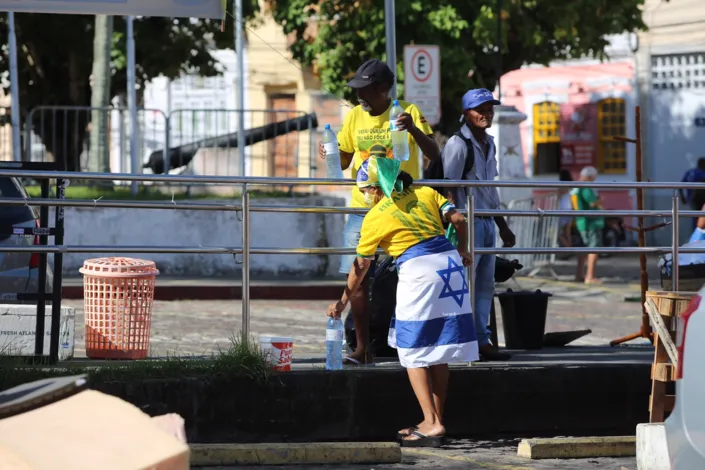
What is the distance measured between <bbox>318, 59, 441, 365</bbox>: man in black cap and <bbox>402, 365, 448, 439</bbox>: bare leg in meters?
0.85

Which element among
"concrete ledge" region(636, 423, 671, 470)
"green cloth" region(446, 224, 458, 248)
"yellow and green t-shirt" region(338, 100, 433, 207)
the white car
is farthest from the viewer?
"yellow and green t-shirt" region(338, 100, 433, 207)

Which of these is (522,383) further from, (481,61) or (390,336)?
(481,61)

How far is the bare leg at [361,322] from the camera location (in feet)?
27.3

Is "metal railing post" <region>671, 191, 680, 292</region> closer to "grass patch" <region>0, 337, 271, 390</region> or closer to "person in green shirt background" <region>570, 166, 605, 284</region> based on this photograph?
"grass patch" <region>0, 337, 271, 390</region>

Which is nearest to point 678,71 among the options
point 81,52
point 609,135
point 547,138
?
point 609,135

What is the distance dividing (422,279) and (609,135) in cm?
2752

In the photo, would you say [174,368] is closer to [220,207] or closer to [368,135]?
[220,207]

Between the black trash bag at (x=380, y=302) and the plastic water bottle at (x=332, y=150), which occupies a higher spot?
the plastic water bottle at (x=332, y=150)

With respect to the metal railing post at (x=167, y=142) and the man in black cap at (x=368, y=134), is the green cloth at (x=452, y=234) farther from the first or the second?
the metal railing post at (x=167, y=142)

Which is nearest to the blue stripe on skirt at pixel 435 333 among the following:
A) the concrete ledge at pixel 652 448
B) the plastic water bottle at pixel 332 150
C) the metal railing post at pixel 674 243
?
the concrete ledge at pixel 652 448

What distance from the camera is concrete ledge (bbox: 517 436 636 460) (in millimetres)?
7441

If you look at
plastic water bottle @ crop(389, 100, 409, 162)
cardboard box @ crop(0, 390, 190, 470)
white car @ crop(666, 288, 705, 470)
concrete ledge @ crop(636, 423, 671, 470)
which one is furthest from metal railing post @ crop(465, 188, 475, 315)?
cardboard box @ crop(0, 390, 190, 470)

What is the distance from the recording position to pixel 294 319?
14172 mm

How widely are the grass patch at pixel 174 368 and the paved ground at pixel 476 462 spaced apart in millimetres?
838
